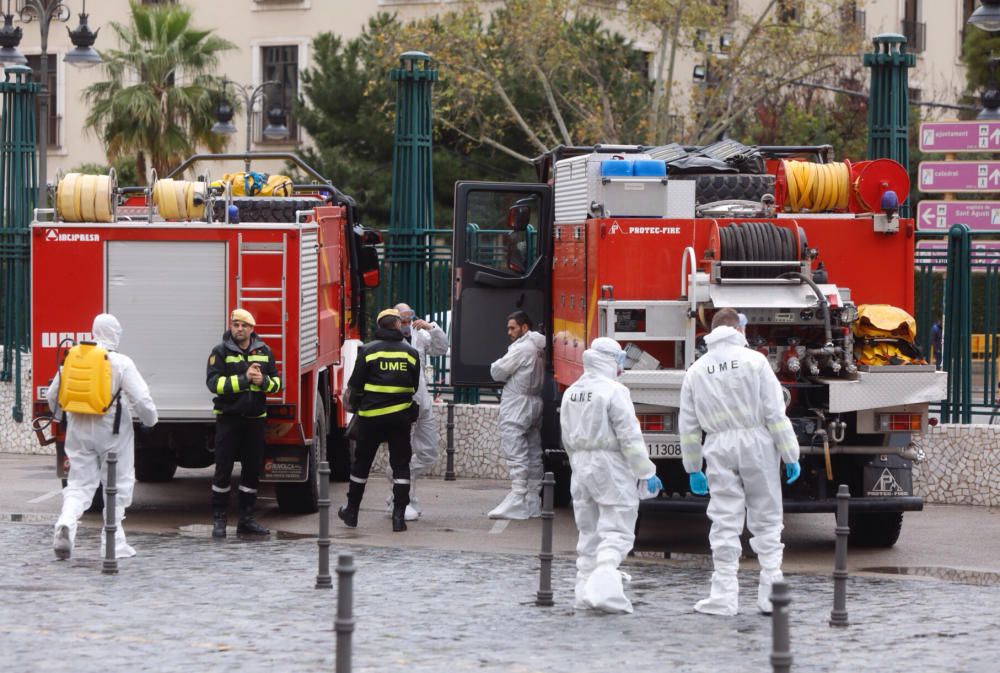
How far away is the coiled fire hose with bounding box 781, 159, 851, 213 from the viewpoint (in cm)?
1380

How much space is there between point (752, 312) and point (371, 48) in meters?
26.4

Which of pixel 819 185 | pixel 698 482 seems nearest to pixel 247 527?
pixel 698 482

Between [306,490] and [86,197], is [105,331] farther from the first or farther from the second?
[306,490]

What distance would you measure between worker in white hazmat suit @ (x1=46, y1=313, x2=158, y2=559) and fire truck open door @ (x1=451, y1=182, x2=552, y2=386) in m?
4.05

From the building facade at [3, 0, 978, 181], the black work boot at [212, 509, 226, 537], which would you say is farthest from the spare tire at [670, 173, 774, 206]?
the building facade at [3, 0, 978, 181]

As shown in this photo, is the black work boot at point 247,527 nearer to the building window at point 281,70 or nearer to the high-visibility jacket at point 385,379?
the high-visibility jacket at point 385,379

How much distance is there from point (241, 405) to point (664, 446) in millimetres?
3248

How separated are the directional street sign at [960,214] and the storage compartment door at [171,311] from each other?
1055 cm

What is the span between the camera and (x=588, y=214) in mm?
13461

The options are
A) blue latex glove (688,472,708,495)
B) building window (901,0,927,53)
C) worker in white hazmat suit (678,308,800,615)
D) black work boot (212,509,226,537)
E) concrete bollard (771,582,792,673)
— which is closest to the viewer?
concrete bollard (771,582,792,673)

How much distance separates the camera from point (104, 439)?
12430 mm

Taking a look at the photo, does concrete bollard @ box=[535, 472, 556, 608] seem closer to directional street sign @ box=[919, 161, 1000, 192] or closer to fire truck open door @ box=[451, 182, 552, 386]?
fire truck open door @ box=[451, 182, 552, 386]

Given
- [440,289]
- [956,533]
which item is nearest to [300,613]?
[956,533]

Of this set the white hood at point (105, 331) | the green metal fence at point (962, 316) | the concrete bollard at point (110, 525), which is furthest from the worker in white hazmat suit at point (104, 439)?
the green metal fence at point (962, 316)
